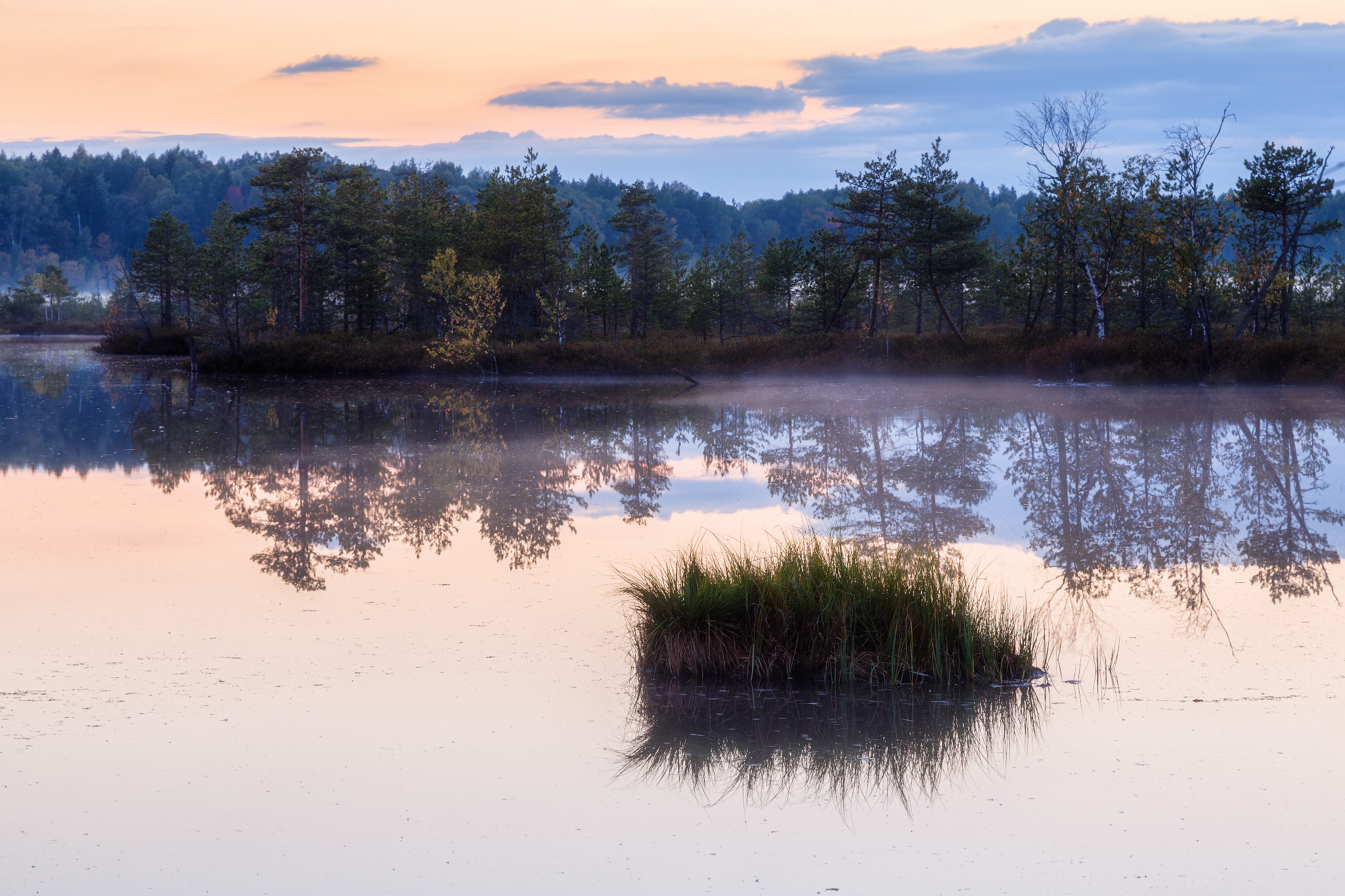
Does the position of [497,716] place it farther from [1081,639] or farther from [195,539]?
[195,539]

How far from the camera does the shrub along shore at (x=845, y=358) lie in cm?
3566

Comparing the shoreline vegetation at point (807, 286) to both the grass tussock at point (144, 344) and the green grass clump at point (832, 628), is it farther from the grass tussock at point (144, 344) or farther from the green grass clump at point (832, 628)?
the green grass clump at point (832, 628)

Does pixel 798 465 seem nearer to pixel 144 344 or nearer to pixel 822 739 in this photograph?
pixel 822 739

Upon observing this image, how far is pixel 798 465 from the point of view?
21.0 m

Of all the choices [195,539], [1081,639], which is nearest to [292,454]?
[195,539]

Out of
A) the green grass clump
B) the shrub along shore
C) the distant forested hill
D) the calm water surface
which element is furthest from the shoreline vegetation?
the distant forested hill

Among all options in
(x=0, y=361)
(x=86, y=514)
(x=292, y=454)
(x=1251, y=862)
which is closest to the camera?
(x=1251, y=862)

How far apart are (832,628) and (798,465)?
42.4 ft

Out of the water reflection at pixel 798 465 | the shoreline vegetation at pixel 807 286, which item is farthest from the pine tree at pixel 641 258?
the water reflection at pixel 798 465

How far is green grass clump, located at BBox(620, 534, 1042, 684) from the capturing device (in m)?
8.06

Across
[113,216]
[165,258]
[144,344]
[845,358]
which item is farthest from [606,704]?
[113,216]

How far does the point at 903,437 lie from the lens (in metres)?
24.9

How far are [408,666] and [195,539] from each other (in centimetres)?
682

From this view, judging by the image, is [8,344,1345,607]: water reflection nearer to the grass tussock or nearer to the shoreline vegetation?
the shoreline vegetation
